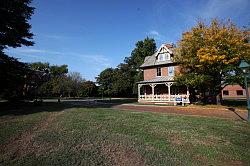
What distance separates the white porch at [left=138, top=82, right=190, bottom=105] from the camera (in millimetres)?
33438

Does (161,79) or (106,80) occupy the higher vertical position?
(106,80)

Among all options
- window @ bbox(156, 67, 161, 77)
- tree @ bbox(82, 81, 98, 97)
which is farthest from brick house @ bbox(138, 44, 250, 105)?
tree @ bbox(82, 81, 98, 97)

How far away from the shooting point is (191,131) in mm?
12625

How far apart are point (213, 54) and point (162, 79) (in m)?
11.0

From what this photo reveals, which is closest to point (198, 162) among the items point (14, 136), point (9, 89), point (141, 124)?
point (141, 124)

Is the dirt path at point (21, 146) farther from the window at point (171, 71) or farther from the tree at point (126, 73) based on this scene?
the tree at point (126, 73)

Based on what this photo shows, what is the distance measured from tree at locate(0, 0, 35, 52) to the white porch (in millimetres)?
20284

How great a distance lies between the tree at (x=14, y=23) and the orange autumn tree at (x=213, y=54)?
1830 cm

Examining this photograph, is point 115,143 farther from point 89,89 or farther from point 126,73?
point 89,89

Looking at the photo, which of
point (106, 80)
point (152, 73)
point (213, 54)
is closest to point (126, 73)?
point (106, 80)

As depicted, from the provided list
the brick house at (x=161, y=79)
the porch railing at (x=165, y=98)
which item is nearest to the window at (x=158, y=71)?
the brick house at (x=161, y=79)

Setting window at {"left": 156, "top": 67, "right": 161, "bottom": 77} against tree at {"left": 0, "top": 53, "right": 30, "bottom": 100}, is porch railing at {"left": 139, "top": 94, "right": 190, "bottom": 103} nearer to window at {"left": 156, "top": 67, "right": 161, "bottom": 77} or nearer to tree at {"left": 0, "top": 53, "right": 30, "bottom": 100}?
window at {"left": 156, "top": 67, "right": 161, "bottom": 77}

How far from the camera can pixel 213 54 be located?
26.4 m

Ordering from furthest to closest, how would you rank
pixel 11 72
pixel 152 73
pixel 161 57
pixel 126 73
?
pixel 126 73
pixel 152 73
pixel 161 57
pixel 11 72
